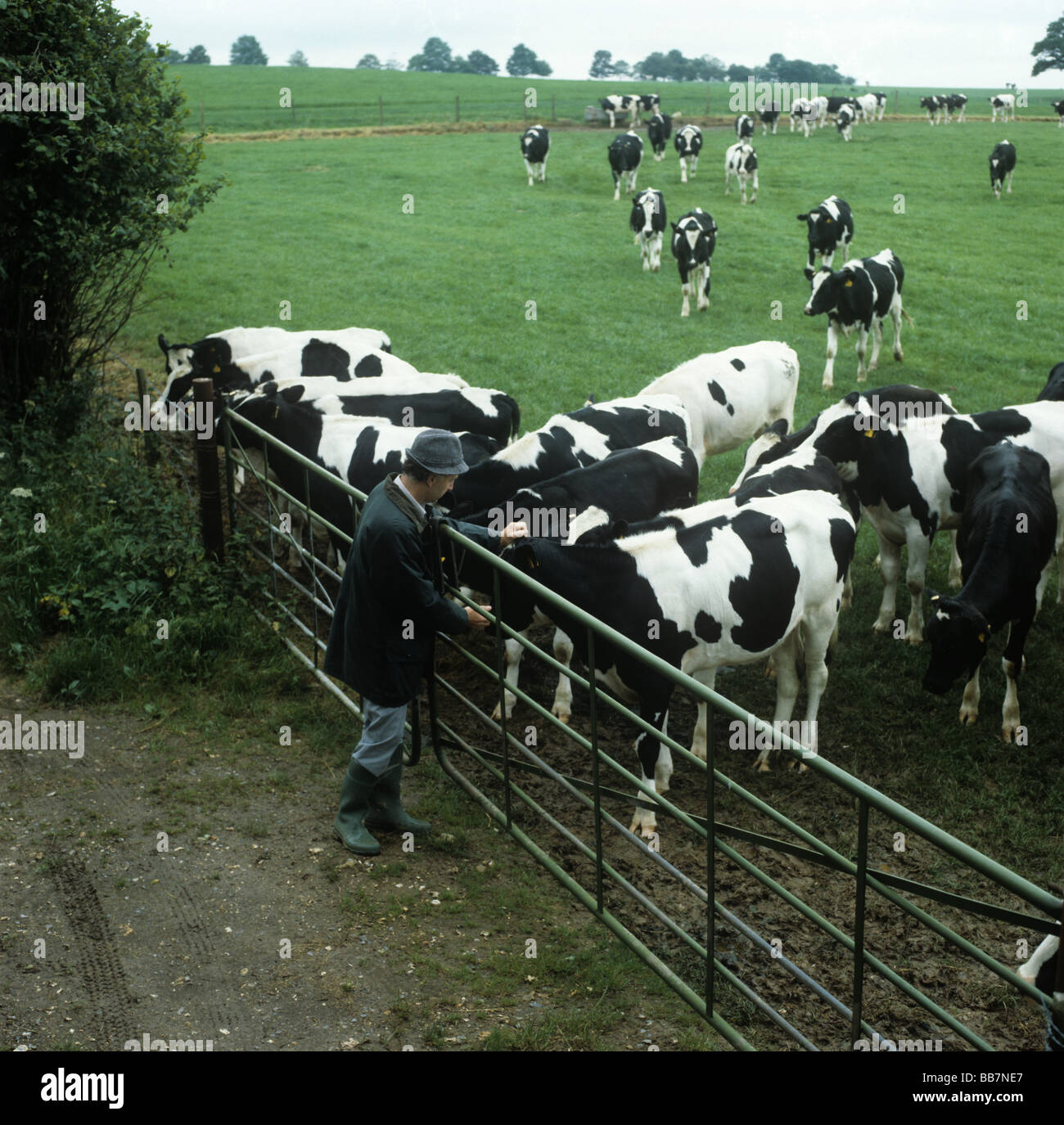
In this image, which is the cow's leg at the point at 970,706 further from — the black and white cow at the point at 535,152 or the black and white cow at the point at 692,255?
the black and white cow at the point at 535,152

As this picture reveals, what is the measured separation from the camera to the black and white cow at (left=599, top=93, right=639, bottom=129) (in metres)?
40.8

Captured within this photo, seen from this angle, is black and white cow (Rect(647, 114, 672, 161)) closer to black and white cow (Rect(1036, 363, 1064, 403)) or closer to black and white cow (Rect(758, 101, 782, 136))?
black and white cow (Rect(758, 101, 782, 136))

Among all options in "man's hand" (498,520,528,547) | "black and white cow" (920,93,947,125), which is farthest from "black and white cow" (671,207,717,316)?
"black and white cow" (920,93,947,125)

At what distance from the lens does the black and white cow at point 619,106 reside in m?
40.8

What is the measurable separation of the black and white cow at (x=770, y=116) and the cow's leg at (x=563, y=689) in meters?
34.8

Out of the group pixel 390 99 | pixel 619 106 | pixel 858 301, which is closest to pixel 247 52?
pixel 390 99

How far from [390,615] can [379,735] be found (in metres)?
0.63

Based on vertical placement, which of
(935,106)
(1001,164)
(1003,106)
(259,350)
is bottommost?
(259,350)

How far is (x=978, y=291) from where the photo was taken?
19.7 m

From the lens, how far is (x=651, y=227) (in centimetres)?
2117

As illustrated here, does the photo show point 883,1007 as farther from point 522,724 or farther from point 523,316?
point 523,316

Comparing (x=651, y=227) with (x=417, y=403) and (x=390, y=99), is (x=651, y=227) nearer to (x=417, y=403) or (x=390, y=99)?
(x=417, y=403)

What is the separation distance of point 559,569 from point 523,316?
12.4 m

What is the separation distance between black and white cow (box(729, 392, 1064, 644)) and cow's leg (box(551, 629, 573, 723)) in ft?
8.28
